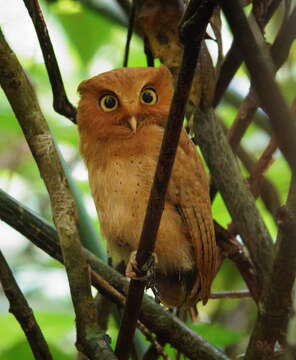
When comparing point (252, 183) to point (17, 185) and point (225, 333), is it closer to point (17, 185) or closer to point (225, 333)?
point (225, 333)

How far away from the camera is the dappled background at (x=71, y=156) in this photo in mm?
2619

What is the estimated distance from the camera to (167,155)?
51.9 inches

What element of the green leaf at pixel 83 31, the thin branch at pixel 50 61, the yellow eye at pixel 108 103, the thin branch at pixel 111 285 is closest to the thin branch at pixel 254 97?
the yellow eye at pixel 108 103

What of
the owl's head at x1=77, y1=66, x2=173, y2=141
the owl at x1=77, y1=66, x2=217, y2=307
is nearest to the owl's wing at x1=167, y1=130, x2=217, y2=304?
the owl at x1=77, y1=66, x2=217, y2=307

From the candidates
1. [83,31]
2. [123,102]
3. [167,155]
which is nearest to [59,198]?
[167,155]

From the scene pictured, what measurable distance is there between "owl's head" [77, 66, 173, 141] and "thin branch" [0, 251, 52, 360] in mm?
916

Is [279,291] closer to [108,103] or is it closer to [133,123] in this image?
[133,123]

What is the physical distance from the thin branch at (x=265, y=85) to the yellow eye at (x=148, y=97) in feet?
6.31

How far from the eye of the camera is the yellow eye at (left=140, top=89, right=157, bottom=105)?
2732 millimetres

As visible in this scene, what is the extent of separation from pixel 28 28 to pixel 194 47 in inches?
102

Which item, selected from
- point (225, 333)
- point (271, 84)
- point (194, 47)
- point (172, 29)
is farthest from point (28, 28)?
point (271, 84)

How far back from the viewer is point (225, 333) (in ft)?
7.44

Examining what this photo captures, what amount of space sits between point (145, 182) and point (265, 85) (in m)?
1.73

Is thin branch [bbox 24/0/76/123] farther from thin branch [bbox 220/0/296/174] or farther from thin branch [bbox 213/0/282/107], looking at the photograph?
thin branch [bbox 220/0/296/174]
